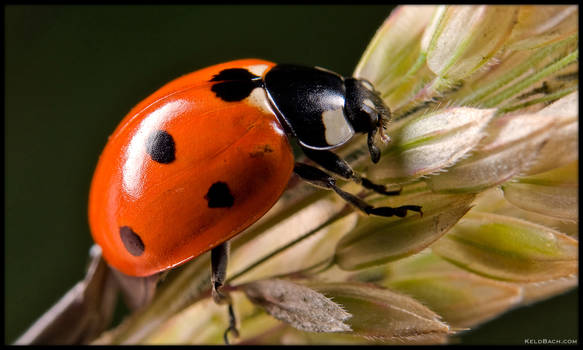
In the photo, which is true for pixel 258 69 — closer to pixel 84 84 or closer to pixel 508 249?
pixel 508 249

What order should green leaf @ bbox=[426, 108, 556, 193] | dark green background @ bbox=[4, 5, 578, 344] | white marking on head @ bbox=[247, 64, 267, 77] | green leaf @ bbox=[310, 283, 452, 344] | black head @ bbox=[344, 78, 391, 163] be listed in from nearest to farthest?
green leaf @ bbox=[426, 108, 556, 193]
green leaf @ bbox=[310, 283, 452, 344]
black head @ bbox=[344, 78, 391, 163]
white marking on head @ bbox=[247, 64, 267, 77]
dark green background @ bbox=[4, 5, 578, 344]

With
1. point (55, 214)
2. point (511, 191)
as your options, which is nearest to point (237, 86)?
point (511, 191)

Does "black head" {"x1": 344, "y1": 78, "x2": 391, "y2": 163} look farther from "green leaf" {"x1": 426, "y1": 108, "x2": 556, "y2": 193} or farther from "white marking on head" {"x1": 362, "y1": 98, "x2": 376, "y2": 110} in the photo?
"green leaf" {"x1": 426, "y1": 108, "x2": 556, "y2": 193}

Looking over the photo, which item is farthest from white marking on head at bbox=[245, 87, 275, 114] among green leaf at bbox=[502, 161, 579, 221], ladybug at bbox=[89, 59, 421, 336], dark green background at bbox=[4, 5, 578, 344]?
dark green background at bbox=[4, 5, 578, 344]

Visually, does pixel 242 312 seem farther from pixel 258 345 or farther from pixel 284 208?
pixel 284 208

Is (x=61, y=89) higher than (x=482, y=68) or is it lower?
lower

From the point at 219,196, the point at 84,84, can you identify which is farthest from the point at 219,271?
the point at 84,84
